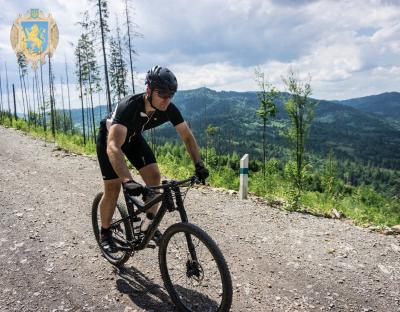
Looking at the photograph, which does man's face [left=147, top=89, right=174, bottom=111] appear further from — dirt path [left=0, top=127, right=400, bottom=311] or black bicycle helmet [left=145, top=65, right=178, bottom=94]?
dirt path [left=0, top=127, right=400, bottom=311]

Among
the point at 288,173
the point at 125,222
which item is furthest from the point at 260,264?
the point at 288,173

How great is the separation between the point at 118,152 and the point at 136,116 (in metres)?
0.58

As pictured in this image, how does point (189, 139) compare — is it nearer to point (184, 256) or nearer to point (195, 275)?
point (184, 256)

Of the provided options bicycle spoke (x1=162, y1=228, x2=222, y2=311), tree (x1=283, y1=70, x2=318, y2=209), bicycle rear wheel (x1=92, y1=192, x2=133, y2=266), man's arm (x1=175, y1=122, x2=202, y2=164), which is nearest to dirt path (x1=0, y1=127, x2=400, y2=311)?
bicycle rear wheel (x1=92, y1=192, x2=133, y2=266)

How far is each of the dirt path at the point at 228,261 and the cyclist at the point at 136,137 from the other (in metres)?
0.76

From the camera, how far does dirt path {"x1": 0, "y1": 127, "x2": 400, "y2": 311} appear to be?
14.8 feet

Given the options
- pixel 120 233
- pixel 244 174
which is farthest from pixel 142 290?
pixel 244 174

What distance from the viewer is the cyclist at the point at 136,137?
4156 millimetres

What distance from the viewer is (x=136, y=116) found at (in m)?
4.46

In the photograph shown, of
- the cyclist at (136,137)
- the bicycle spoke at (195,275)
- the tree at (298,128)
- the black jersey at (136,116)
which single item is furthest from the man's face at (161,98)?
the tree at (298,128)

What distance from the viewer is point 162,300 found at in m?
4.50

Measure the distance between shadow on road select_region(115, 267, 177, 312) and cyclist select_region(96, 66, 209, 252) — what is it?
0.46m

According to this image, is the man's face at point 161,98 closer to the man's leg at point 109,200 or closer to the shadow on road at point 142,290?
the man's leg at point 109,200

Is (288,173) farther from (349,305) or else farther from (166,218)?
(349,305)
